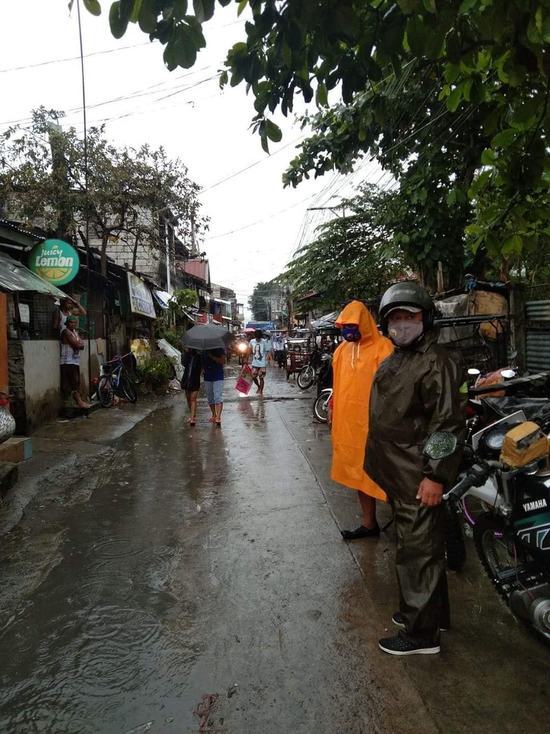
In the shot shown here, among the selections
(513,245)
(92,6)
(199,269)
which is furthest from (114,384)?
(199,269)

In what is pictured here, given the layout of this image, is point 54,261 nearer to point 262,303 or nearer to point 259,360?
point 259,360

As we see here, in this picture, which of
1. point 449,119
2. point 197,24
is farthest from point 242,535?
point 449,119

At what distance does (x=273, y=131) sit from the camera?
2.54 m

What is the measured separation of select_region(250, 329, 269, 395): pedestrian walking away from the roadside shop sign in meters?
3.15

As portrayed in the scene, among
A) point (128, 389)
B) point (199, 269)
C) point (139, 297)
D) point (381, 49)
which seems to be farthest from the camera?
point (199, 269)

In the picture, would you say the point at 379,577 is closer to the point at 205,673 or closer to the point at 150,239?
the point at 205,673

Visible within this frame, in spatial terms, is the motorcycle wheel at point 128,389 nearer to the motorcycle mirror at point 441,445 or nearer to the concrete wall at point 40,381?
the concrete wall at point 40,381

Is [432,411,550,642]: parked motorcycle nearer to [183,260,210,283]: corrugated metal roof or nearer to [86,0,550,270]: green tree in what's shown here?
[86,0,550,270]: green tree

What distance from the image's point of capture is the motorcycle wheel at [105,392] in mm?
10711

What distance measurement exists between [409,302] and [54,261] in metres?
8.21

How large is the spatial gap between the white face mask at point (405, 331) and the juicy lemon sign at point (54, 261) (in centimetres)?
784

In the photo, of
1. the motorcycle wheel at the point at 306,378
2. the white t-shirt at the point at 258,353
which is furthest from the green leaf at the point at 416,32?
the motorcycle wheel at the point at 306,378

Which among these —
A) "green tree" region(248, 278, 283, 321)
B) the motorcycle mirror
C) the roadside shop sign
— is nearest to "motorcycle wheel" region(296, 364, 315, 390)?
the roadside shop sign

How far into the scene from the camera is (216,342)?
859 centimetres
